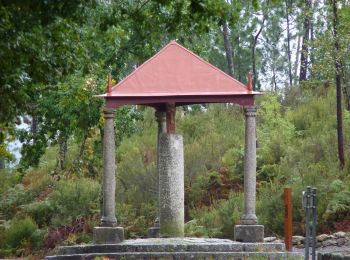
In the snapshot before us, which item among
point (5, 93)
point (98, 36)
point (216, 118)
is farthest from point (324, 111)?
point (5, 93)

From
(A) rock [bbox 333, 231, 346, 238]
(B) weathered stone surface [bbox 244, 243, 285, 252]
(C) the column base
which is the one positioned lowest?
(B) weathered stone surface [bbox 244, 243, 285, 252]

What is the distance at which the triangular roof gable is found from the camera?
2109 centimetres

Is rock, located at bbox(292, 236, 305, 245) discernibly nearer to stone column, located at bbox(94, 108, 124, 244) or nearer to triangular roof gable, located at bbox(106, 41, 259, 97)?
triangular roof gable, located at bbox(106, 41, 259, 97)

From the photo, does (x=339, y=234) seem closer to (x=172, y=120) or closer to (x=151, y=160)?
(x=172, y=120)

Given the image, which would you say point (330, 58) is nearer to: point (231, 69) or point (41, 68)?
point (231, 69)

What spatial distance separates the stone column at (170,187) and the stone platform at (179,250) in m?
1.07

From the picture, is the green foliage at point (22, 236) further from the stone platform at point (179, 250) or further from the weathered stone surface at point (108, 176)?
the stone platform at point (179, 250)

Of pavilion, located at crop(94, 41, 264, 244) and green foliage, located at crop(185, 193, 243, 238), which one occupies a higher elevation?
pavilion, located at crop(94, 41, 264, 244)

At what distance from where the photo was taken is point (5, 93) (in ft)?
43.7

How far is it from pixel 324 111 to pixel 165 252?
18.6m

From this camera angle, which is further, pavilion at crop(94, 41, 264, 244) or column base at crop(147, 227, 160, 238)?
column base at crop(147, 227, 160, 238)

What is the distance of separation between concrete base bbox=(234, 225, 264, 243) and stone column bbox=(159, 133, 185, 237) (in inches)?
52.9

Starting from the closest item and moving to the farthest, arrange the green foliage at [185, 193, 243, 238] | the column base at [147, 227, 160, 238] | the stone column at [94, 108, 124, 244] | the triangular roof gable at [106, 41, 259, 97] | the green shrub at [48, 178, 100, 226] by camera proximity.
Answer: the stone column at [94, 108, 124, 244]
the triangular roof gable at [106, 41, 259, 97]
the column base at [147, 227, 160, 238]
the green foliage at [185, 193, 243, 238]
the green shrub at [48, 178, 100, 226]

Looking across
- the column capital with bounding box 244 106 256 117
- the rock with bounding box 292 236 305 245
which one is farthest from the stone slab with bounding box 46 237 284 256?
the rock with bounding box 292 236 305 245
